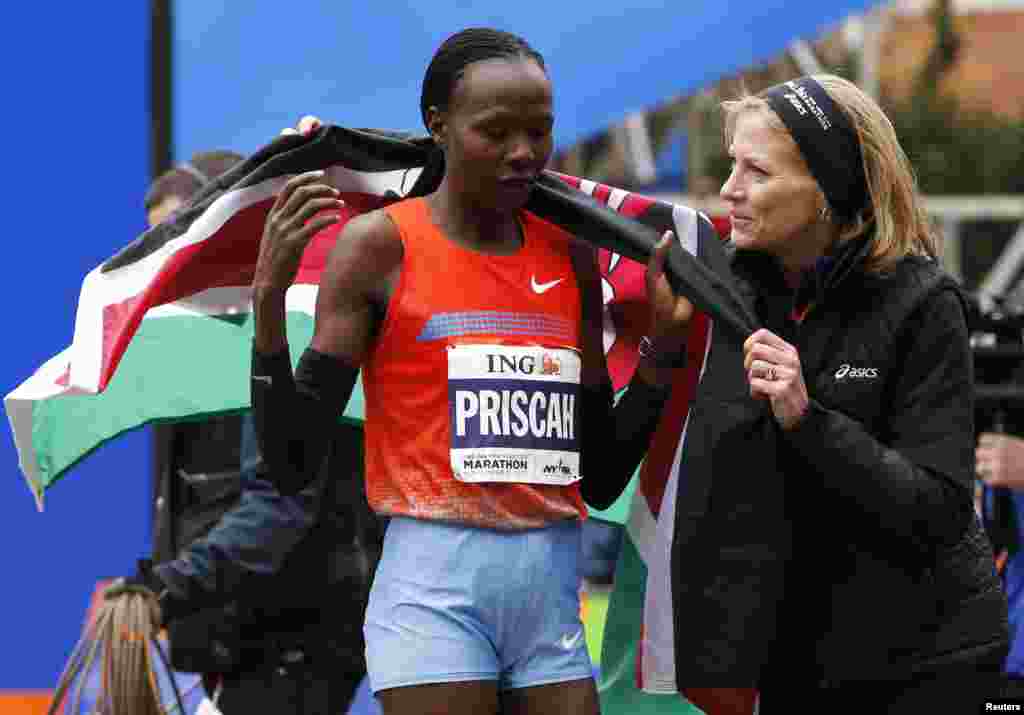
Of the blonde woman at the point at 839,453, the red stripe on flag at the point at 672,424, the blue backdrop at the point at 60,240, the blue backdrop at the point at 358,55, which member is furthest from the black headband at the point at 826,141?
the blue backdrop at the point at 60,240

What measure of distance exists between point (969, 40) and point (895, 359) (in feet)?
68.5

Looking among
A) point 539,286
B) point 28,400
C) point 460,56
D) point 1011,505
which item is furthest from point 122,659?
point 1011,505

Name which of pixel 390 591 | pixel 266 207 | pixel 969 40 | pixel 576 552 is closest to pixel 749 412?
pixel 576 552

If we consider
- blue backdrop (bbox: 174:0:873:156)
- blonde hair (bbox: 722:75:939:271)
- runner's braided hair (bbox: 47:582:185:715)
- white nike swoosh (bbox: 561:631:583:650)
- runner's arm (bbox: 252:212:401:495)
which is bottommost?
runner's braided hair (bbox: 47:582:185:715)

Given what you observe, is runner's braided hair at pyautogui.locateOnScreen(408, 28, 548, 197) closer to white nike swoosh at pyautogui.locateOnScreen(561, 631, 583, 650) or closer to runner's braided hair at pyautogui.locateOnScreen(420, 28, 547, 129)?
runner's braided hair at pyautogui.locateOnScreen(420, 28, 547, 129)

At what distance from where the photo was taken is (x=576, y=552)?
3.12 m

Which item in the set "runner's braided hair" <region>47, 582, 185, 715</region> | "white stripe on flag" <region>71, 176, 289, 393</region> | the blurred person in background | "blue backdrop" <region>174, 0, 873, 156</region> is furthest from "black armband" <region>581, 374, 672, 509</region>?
"blue backdrop" <region>174, 0, 873, 156</region>

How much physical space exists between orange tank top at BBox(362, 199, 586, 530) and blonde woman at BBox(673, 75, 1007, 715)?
0.37 m

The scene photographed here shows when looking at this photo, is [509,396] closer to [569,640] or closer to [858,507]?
[569,640]

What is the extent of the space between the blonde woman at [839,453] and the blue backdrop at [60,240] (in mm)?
3727

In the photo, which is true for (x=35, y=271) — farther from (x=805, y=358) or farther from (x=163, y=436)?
(x=805, y=358)

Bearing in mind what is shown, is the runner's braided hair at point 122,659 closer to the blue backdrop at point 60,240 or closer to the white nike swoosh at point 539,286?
the white nike swoosh at point 539,286

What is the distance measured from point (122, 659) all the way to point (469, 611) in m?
1.41

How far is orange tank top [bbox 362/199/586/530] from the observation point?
2.97 m
